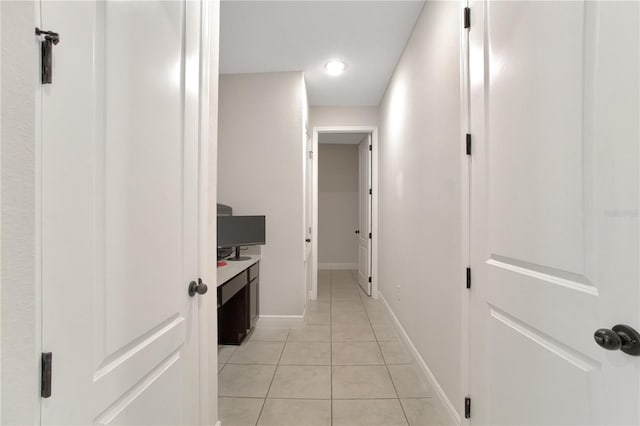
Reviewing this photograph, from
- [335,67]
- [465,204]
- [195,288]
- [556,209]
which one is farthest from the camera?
[335,67]

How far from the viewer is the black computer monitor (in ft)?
9.11

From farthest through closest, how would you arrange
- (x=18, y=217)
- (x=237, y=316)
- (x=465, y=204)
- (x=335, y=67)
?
(x=335, y=67)
(x=237, y=316)
(x=465, y=204)
(x=18, y=217)

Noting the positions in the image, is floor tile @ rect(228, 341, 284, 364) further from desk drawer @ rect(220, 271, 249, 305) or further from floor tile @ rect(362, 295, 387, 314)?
floor tile @ rect(362, 295, 387, 314)

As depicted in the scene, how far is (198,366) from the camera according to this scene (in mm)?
1235

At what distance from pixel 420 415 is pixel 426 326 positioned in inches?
22.0

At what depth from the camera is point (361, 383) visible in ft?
6.65

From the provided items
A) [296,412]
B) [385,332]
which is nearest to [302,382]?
[296,412]

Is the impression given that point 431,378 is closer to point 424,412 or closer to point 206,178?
point 424,412

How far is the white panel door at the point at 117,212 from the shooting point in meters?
0.57

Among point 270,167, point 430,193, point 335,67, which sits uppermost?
point 335,67

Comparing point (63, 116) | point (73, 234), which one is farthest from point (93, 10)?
point (73, 234)

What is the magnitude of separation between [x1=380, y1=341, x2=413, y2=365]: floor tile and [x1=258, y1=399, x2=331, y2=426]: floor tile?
0.78 meters

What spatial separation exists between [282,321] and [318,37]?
2889 millimetres

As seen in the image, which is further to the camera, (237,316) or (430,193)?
(237,316)
